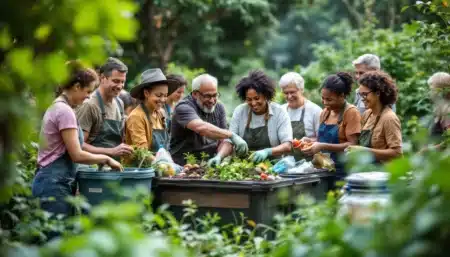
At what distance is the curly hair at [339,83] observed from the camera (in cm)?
760

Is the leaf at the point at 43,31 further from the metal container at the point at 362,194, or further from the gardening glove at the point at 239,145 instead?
the gardening glove at the point at 239,145

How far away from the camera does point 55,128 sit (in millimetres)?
5637

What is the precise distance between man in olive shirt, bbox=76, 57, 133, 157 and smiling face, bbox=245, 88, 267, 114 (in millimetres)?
1293

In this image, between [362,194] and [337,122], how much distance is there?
9.11 feet

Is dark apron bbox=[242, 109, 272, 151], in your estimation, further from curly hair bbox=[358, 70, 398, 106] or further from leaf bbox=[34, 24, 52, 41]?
leaf bbox=[34, 24, 52, 41]

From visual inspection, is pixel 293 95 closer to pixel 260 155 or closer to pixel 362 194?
pixel 260 155

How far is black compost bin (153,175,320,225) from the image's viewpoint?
6.00m

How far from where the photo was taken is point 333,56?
14.6 meters

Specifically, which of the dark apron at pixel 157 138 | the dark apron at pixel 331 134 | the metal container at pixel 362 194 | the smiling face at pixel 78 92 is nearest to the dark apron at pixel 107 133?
the dark apron at pixel 157 138

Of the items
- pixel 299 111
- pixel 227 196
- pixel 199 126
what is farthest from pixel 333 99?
pixel 227 196

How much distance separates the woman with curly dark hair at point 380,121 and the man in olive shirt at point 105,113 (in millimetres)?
2129

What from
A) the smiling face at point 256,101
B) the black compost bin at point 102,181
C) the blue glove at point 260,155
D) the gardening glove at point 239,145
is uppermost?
the smiling face at point 256,101

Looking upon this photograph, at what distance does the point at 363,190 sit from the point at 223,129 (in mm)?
2852

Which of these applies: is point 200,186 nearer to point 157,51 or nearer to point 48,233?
point 48,233
